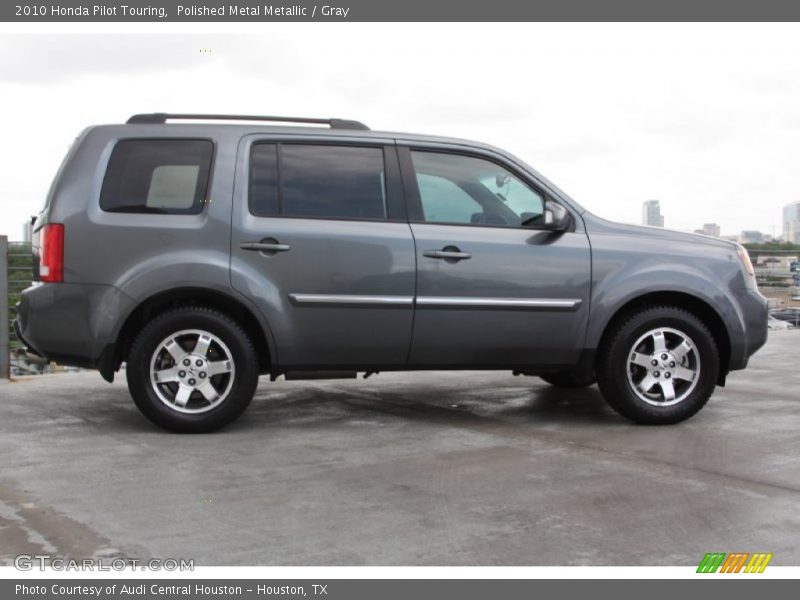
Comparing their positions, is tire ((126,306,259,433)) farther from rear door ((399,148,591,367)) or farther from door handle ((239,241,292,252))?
rear door ((399,148,591,367))

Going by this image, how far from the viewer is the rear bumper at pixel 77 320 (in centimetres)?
571

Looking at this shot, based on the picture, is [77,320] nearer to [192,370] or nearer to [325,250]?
[192,370]

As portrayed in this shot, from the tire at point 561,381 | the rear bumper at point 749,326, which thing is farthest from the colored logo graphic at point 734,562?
the tire at point 561,381

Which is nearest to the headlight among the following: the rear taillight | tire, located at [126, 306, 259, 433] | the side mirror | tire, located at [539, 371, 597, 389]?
the side mirror

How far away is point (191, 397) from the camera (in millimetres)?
5840

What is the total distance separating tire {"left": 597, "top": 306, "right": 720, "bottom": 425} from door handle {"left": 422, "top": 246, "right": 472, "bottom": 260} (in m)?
1.14

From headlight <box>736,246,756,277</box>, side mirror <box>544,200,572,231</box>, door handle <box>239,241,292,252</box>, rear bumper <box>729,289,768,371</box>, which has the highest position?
side mirror <box>544,200,572,231</box>

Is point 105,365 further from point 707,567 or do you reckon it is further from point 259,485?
point 707,567

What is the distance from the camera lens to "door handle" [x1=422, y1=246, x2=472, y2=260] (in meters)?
5.94

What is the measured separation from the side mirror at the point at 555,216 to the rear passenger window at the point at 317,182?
1.04 meters

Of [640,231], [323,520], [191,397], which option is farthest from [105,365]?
[640,231]

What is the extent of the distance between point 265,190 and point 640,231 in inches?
98.4
